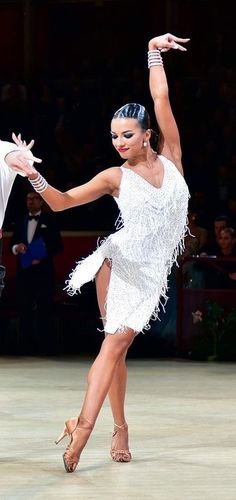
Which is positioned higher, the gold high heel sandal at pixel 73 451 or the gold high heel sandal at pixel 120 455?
the gold high heel sandal at pixel 73 451

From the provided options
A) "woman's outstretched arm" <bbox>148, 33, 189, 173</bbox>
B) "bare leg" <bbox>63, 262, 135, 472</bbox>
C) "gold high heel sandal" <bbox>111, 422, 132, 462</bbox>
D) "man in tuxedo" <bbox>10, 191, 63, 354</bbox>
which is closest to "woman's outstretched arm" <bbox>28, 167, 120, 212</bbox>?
"woman's outstretched arm" <bbox>148, 33, 189, 173</bbox>

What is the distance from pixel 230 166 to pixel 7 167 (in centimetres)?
796

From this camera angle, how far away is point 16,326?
1220cm

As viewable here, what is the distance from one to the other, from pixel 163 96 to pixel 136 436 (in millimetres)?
1983

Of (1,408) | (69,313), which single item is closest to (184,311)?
(69,313)

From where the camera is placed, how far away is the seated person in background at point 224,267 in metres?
11.4

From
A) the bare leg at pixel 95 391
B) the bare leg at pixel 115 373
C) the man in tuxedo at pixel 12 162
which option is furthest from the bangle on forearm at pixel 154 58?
the bare leg at pixel 95 391

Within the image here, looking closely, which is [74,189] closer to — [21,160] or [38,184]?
[38,184]

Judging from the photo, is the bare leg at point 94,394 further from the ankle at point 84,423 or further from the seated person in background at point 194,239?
the seated person in background at point 194,239

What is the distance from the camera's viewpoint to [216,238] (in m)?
11.7

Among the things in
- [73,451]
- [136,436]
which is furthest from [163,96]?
[136,436]

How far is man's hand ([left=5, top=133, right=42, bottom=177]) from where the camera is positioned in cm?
557

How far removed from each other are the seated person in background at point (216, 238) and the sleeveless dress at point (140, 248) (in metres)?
5.42

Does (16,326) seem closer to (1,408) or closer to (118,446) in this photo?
(1,408)
